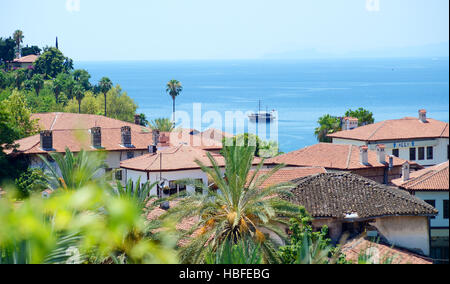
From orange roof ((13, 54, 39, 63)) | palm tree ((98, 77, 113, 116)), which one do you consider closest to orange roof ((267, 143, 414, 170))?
palm tree ((98, 77, 113, 116))

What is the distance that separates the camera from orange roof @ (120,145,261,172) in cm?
4097

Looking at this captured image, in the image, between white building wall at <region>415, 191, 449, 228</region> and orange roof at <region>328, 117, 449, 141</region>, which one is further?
orange roof at <region>328, 117, 449, 141</region>

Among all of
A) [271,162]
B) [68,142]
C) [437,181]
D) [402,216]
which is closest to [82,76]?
[68,142]

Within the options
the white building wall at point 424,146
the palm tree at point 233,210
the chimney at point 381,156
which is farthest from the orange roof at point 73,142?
the palm tree at point 233,210

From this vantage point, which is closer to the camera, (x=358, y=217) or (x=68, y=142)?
(x=358, y=217)

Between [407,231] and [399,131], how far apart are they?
3624 cm

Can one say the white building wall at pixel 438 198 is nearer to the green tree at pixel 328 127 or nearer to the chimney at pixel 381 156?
the chimney at pixel 381 156

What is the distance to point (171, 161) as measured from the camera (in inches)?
1661

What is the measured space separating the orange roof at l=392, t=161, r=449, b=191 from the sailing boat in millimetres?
128560

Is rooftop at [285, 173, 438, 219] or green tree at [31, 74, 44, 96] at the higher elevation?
green tree at [31, 74, 44, 96]

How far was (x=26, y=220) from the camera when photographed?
Answer: 3.32 m

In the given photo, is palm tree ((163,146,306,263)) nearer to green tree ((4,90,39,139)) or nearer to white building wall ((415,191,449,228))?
white building wall ((415,191,449,228))

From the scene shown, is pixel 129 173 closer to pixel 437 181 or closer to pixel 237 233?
pixel 437 181
